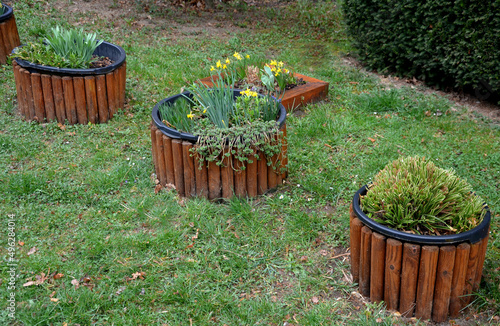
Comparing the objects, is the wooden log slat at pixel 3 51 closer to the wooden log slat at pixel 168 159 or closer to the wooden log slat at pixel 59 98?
the wooden log slat at pixel 59 98

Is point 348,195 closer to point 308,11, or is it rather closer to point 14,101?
point 14,101

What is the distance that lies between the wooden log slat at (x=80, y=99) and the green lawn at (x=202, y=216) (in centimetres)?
16

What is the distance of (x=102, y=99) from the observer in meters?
5.74

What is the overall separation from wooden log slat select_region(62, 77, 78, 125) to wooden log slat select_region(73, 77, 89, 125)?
0.04 metres

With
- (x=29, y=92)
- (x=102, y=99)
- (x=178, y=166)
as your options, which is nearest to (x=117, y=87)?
(x=102, y=99)

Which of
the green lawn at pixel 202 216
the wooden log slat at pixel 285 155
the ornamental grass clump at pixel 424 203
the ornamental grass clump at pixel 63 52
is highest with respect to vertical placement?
the ornamental grass clump at pixel 63 52

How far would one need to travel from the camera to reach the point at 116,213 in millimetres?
4195

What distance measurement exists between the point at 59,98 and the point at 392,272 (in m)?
4.30

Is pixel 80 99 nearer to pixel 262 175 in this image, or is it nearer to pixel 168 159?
pixel 168 159

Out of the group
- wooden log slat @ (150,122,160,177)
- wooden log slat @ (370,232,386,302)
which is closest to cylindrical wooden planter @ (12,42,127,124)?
wooden log slat @ (150,122,160,177)

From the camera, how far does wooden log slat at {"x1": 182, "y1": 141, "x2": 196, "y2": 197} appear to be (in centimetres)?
416

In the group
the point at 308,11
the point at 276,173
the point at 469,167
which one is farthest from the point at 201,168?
the point at 308,11

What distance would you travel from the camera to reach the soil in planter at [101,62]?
6.03 metres

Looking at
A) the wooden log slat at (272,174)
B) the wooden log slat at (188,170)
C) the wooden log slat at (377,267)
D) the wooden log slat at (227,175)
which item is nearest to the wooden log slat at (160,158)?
the wooden log slat at (188,170)
